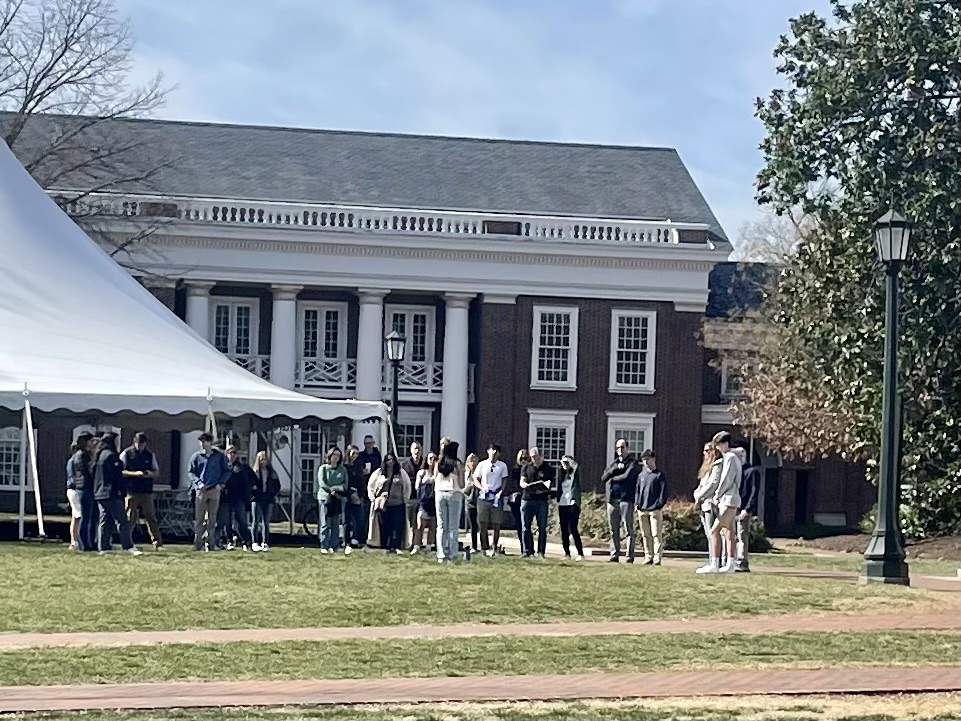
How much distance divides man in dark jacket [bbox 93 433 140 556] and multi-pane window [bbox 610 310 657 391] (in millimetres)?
27946

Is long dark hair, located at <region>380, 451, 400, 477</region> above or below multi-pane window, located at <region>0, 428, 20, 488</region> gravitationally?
above

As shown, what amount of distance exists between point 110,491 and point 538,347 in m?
27.8

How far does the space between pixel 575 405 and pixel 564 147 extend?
9.51 m

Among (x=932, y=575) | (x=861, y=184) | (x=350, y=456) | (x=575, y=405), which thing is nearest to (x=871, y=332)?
(x=861, y=184)

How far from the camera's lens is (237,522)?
1029 inches

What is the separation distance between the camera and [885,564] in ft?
69.7

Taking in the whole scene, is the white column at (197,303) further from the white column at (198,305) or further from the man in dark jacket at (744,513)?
the man in dark jacket at (744,513)

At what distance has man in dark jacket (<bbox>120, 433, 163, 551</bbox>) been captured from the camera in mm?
24750

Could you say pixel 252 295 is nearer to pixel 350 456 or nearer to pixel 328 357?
pixel 328 357

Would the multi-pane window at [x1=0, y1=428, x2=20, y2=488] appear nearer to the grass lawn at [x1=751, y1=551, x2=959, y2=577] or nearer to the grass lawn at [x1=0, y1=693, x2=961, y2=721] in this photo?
the grass lawn at [x1=751, y1=551, x2=959, y2=577]

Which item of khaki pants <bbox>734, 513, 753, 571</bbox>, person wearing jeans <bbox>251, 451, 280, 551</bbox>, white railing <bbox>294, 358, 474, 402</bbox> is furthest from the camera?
white railing <bbox>294, 358, 474, 402</bbox>

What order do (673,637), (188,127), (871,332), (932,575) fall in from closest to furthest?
(673,637)
(932,575)
(871,332)
(188,127)

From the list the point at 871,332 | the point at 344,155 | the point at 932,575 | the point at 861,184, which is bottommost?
the point at 932,575

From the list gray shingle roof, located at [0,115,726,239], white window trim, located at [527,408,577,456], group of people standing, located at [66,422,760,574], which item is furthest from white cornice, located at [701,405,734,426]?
group of people standing, located at [66,422,760,574]
